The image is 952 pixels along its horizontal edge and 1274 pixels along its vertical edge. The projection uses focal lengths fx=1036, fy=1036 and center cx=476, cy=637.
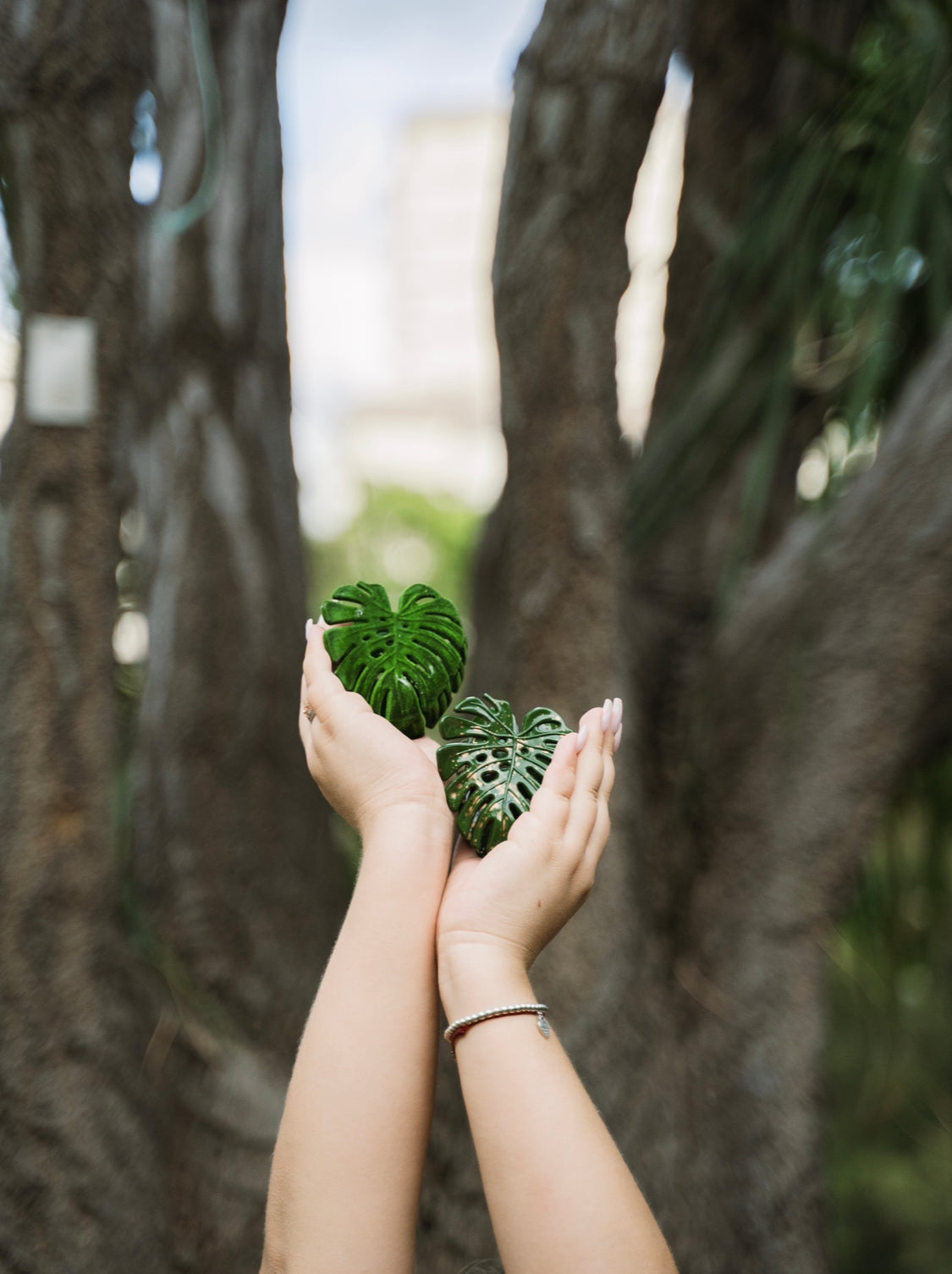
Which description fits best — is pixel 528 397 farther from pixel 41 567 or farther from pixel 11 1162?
pixel 11 1162

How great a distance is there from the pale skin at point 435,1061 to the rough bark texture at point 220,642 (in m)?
0.44

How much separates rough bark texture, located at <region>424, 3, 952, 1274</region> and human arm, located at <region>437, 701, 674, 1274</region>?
1.46 feet

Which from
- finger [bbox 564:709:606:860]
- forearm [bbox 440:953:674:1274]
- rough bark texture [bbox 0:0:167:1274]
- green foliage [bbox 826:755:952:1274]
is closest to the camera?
forearm [bbox 440:953:674:1274]

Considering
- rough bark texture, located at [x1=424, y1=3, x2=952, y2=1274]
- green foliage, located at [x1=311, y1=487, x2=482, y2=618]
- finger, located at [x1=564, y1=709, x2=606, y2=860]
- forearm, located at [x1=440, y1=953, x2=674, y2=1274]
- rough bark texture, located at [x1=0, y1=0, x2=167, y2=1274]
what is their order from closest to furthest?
forearm, located at [x1=440, y1=953, x2=674, y2=1274]
finger, located at [x1=564, y1=709, x2=606, y2=860]
rough bark texture, located at [x1=0, y1=0, x2=167, y2=1274]
rough bark texture, located at [x1=424, y1=3, x2=952, y2=1274]
green foliage, located at [x1=311, y1=487, x2=482, y2=618]

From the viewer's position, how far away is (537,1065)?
606 millimetres

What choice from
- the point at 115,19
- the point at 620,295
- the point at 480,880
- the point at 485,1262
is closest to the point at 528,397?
the point at 620,295

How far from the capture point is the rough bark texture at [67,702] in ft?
2.99

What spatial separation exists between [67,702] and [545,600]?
0.51 meters

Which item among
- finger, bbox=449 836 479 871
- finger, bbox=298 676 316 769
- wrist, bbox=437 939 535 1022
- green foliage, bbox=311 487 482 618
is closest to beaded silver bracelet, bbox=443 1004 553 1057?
wrist, bbox=437 939 535 1022

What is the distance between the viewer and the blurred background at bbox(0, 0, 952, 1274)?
956 mm

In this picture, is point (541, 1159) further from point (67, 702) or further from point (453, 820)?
point (67, 702)

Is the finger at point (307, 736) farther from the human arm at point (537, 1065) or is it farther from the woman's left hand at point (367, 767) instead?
the human arm at point (537, 1065)

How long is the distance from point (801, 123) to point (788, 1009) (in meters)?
1.00

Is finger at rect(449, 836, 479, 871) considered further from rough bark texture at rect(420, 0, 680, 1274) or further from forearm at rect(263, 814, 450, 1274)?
rough bark texture at rect(420, 0, 680, 1274)
